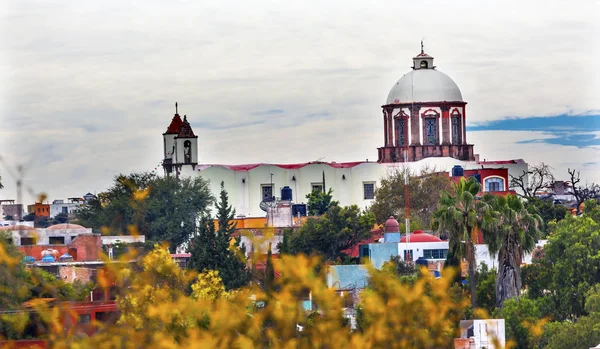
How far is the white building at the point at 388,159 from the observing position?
74.2m

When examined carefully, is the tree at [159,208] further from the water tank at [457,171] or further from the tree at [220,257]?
the tree at [220,257]

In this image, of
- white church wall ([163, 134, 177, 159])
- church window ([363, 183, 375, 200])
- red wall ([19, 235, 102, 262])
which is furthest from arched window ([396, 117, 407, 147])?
red wall ([19, 235, 102, 262])

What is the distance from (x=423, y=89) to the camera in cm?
7444

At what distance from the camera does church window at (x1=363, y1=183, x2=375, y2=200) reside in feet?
247

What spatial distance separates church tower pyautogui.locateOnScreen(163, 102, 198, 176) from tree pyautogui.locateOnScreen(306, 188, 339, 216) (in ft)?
20.9

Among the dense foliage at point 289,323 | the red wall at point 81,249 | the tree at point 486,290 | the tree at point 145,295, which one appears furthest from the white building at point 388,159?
the dense foliage at point 289,323

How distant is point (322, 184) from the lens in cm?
7575

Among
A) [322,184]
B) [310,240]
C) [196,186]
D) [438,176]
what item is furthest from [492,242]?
[322,184]

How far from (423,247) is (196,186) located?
79.0ft

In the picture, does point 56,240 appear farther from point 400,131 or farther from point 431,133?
point 431,133

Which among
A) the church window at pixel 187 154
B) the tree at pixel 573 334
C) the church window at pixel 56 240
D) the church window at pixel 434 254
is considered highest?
the church window at pixel 187 154

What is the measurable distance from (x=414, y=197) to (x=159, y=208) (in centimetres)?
942

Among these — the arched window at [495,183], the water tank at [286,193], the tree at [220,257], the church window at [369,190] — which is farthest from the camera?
the church window at [369,190]

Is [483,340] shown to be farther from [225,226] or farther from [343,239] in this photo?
[343,239]
